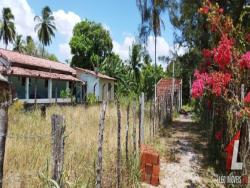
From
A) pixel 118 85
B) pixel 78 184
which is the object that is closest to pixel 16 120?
pixel 78 184

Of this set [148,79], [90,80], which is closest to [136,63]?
[148,79]

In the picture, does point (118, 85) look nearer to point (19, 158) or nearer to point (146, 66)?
point (146, 66)

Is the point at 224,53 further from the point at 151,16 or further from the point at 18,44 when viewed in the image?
the point at 18,44

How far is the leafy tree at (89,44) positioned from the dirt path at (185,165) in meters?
36.3

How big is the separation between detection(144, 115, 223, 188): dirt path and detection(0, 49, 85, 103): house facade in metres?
12.4

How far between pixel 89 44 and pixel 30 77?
2382 cm

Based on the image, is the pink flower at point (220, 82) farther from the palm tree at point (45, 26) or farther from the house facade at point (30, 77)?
the palm tree at point (45, 26)

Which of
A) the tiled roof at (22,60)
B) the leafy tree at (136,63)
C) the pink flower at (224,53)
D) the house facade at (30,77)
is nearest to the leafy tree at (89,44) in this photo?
the leafy tree at (136,63)

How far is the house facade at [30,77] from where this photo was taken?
83.0ft

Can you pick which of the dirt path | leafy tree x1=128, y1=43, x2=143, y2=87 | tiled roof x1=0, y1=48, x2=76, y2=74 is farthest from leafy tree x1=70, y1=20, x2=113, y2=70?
the dirt path

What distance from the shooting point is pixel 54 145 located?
488cm

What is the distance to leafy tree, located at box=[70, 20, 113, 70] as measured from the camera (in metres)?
49.9

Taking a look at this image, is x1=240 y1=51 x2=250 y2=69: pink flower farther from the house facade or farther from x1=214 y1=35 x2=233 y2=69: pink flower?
the house facade

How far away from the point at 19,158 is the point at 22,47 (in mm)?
62867
